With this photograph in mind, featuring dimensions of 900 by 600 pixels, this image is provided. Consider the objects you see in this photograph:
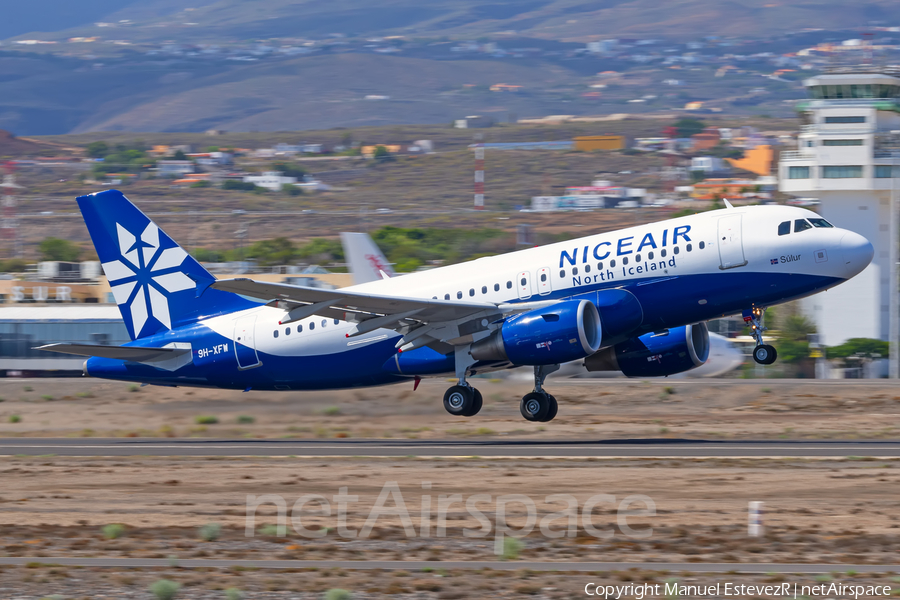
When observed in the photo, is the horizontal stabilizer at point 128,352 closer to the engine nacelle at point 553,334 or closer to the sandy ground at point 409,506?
the sandy ground at point 409,506

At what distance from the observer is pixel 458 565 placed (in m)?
17.4

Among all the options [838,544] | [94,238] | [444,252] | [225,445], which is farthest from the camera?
[444,252]

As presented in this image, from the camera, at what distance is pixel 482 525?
20.5 meters

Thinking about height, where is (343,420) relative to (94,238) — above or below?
below

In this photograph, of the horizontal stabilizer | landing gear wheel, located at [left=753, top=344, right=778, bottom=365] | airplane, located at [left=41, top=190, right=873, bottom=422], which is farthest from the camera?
the horizontal stabilizer

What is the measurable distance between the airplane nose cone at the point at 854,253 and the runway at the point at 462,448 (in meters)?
5.00

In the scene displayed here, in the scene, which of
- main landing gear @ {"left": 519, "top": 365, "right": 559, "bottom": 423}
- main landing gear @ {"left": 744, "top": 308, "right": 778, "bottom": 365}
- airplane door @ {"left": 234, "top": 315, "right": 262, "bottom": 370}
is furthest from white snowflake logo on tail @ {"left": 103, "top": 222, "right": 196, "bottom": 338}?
main landing gear @ {"left": 744, "top": 308, "right": 778, "bottom": 365}

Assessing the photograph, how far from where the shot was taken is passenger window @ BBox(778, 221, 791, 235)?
32125 millimetres

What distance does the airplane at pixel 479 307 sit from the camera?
105 feet

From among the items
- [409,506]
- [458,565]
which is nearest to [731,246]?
[409,506]

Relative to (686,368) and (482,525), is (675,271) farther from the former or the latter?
(482,525)

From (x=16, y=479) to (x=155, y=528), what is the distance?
8.22 m

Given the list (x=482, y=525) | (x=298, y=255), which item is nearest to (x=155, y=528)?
(x=482, y=525)

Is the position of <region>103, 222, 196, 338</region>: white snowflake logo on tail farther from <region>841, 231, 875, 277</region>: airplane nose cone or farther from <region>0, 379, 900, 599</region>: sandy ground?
<region>841, 231, 875, 277</region>: airplane nose cone
